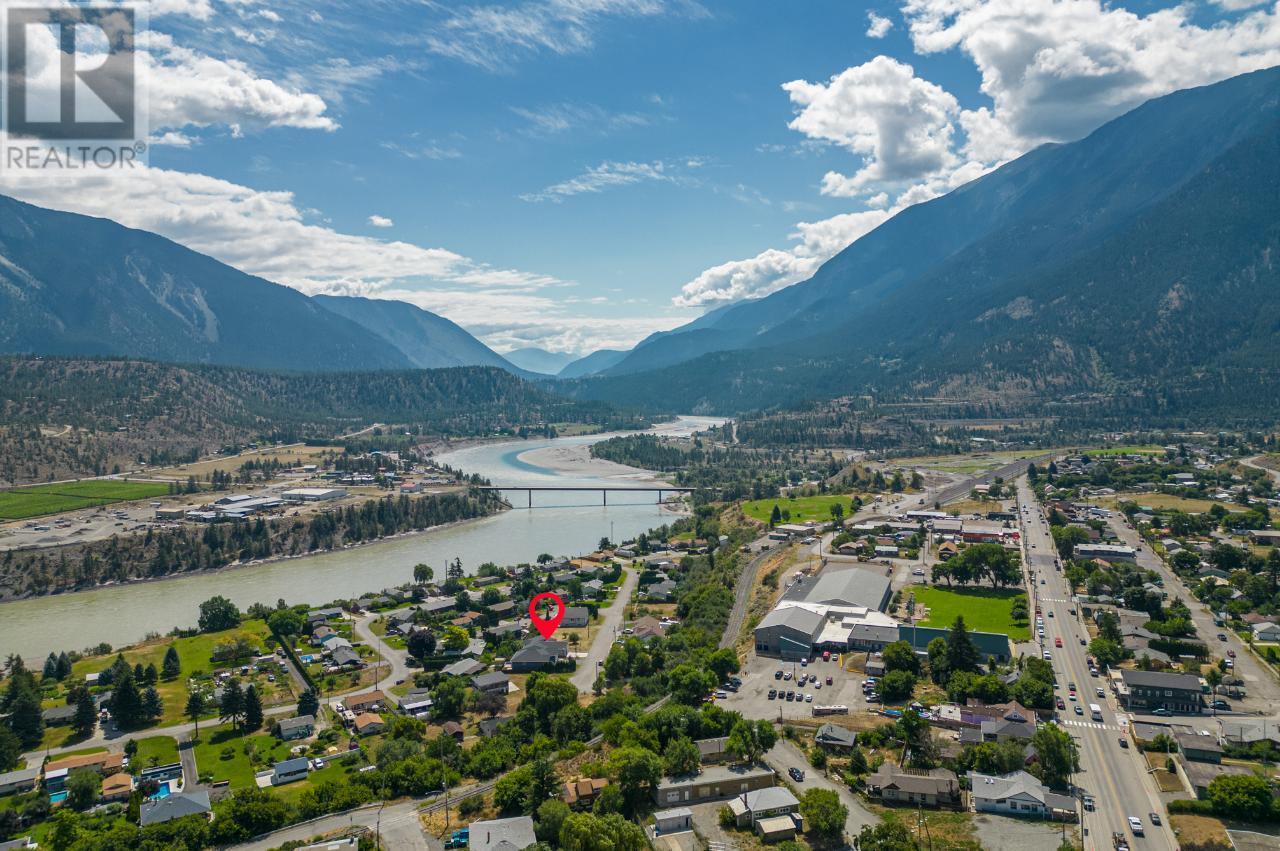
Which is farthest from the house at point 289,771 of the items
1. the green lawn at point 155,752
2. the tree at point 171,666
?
the tree at point 171,666

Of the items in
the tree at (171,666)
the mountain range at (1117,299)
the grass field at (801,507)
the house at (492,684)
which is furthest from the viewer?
the mountain range at (1117,299)

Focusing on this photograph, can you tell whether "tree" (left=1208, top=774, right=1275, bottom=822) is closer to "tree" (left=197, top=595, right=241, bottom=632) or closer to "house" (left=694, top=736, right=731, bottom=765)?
"house" (left=694, top=736, right=731, bottom=765)

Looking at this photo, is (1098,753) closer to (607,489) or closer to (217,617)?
(217,617)

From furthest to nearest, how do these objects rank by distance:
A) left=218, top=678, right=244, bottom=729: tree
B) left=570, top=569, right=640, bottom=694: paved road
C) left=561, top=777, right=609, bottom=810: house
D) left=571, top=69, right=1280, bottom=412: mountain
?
left=571, top=69, right=1280, bottom=412: mountain < left=570, top=569, right=640, bottom=694: paved road < left=218, top=678, right=244, bottom=729: tree < left=561, top=777, right=609, bottom=810: house

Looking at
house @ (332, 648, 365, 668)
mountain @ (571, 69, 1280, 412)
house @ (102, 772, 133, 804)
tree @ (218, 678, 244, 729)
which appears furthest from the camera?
mountain @ (571, 69, 1280, 412)

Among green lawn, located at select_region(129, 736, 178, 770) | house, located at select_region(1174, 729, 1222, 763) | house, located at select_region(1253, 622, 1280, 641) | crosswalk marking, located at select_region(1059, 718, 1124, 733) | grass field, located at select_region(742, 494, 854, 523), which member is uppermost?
grass field, located at select_region(742, 494, 854, 523)

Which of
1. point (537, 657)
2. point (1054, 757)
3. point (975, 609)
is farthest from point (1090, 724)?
point (537, 657)

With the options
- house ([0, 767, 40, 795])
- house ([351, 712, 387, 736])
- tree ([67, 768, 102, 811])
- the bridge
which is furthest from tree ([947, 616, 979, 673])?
the bridge

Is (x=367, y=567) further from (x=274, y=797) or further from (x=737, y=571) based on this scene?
(x=274, y=797)

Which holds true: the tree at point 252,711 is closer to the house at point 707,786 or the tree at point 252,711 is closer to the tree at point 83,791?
the tree at point 83,791
